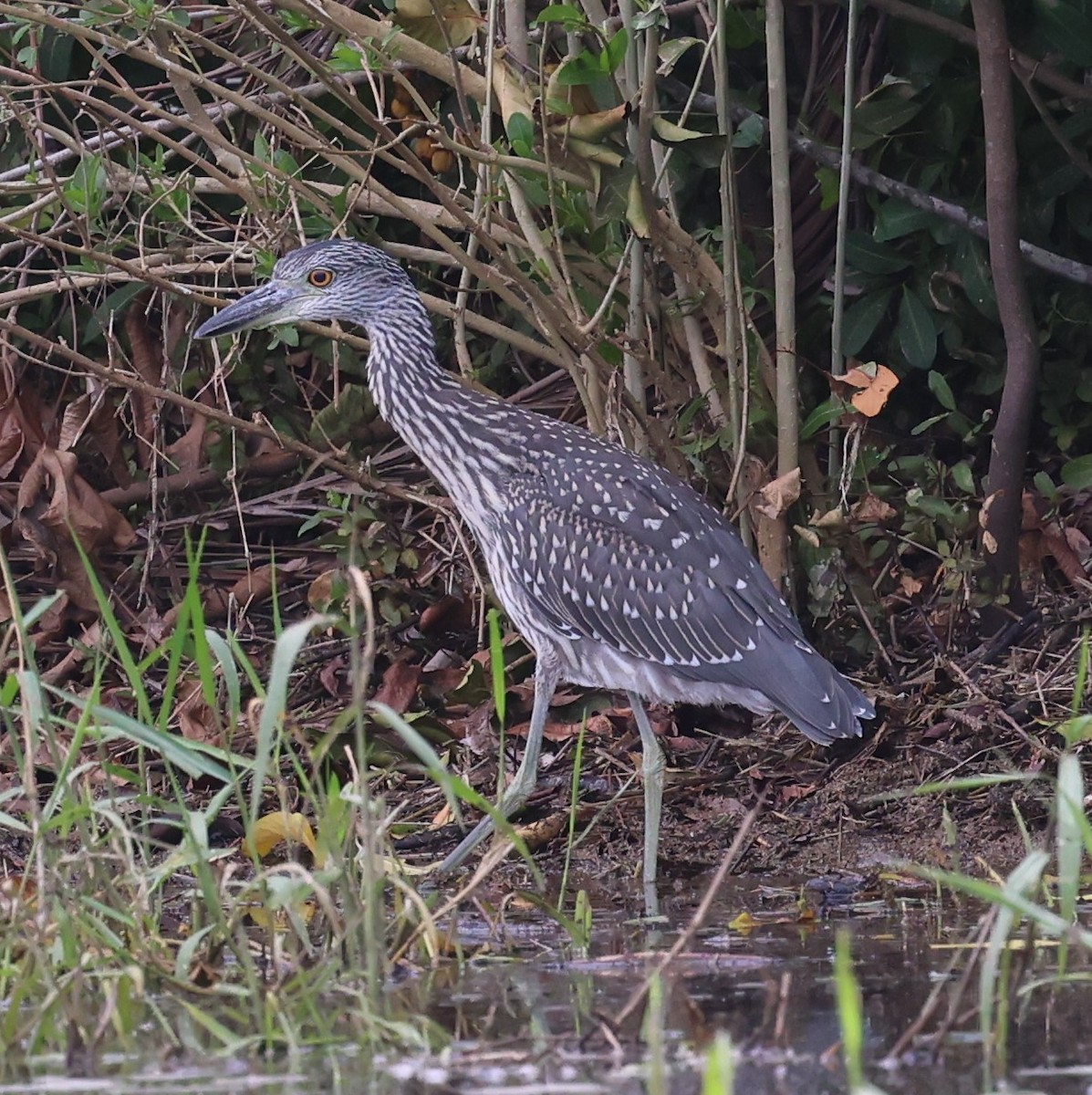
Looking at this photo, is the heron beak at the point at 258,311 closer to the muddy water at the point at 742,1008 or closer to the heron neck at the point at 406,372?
the heron neck at the point at 406,372

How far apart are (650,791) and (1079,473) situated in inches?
80.1

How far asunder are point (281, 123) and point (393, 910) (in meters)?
2.45

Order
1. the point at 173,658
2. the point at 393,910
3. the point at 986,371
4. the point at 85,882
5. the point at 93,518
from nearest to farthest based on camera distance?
1. the point at 85,882
2. the point at 173,658
3. the point at 393,910
4. the point at 986,371
5. the point at 93,518

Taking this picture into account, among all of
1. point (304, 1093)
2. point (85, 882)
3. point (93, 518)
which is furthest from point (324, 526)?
point (304, 1093)

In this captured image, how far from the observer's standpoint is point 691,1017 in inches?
146

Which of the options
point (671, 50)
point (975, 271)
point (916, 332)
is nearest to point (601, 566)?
point (671, 50)

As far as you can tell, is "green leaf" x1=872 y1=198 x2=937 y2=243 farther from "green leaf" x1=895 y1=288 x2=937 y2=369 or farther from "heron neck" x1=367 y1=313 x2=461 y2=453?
"heron neck" x1=367 y1=313 x2=461 y2=453

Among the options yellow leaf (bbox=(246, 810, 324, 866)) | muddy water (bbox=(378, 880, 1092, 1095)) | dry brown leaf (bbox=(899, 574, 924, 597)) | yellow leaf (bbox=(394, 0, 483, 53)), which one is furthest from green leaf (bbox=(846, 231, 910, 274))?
→ yellow leaf (bbox=(246, 810, 324, 866))

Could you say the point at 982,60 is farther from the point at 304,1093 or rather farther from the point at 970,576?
the point at 304,1093

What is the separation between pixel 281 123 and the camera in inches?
229

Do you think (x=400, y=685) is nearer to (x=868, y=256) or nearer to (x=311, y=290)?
(x=311, y=290)

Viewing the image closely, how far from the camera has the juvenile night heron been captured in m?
5.75

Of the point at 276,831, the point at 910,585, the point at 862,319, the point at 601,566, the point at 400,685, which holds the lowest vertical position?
the point at 276,831

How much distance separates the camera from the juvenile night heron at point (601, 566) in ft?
18.9
